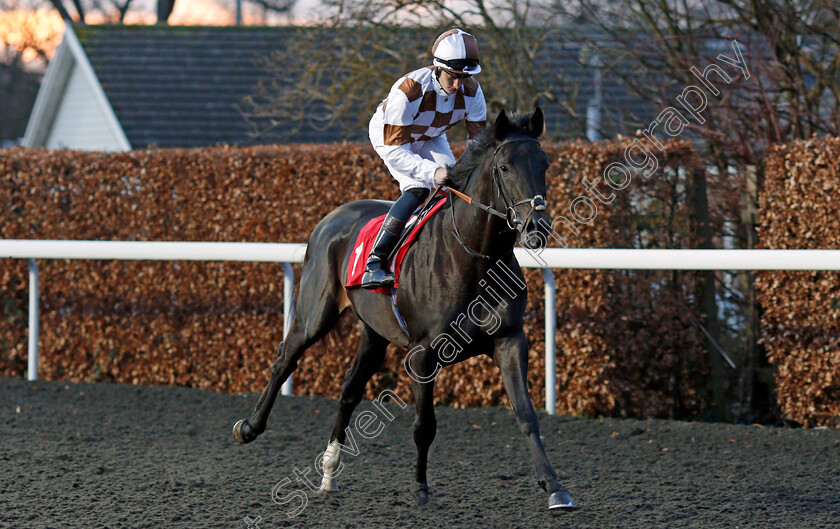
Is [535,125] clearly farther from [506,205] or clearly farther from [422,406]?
[422,406]

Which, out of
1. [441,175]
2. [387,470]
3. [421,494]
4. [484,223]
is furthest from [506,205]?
[387,470]

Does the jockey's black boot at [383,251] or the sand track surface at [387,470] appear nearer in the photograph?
the sand track surface at [387,470]

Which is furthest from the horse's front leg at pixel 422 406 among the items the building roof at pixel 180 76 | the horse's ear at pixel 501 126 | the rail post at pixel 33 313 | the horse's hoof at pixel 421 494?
the building roof at pixel 180 76

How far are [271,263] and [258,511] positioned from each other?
3075 mm

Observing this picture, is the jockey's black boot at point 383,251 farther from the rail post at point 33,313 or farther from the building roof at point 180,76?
the building roof at point 180,76

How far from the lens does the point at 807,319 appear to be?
5.59 metres

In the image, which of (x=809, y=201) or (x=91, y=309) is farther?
(x=91, y=309)

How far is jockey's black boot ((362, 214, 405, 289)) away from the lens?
4.09 metres

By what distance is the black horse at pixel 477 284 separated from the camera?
3.41 meters

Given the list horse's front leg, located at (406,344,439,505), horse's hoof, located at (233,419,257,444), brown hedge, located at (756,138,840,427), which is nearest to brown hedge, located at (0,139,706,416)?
brown hedge, located at (756,138,840,427)

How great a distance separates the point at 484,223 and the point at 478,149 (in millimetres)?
303

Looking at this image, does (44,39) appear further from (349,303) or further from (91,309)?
(349,303)

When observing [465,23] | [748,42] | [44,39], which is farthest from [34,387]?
[44,39]

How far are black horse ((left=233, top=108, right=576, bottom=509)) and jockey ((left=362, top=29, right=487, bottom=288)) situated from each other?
0.13 meters
